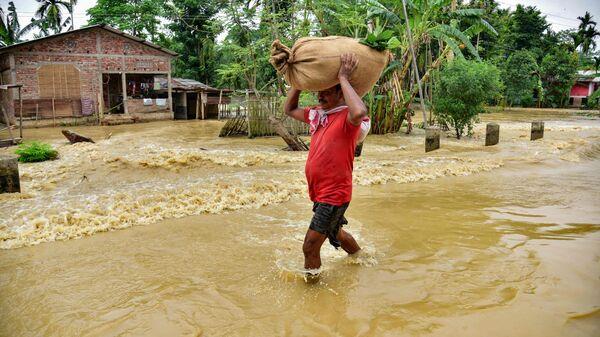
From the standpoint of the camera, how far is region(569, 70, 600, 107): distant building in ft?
115

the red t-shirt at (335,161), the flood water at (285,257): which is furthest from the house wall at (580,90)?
the red t-shirt at (335,161)

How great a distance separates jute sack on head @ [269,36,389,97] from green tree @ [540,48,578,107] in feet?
111

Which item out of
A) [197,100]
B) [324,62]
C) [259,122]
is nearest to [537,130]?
[259,122]

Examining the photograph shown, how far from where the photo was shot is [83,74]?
780 inches

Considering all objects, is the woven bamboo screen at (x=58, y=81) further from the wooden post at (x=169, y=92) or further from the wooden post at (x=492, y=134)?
the wooden post at (x=492, y=134)

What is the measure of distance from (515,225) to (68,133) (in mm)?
12180

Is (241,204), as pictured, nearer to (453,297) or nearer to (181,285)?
(181,285)

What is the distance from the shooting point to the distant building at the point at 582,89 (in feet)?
115

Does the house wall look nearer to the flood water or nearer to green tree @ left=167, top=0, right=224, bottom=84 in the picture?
green tree @ left=167, top=0, right=224, bottom=84

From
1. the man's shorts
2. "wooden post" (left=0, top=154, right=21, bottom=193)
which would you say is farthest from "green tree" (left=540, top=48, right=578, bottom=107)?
the man's shorts

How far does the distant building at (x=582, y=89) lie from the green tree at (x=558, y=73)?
7.49 ft

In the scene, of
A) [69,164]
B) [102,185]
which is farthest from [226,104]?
[102,185]

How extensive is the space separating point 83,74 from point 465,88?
53.8 ft

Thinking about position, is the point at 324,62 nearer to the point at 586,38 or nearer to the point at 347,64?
the point at 347,64
